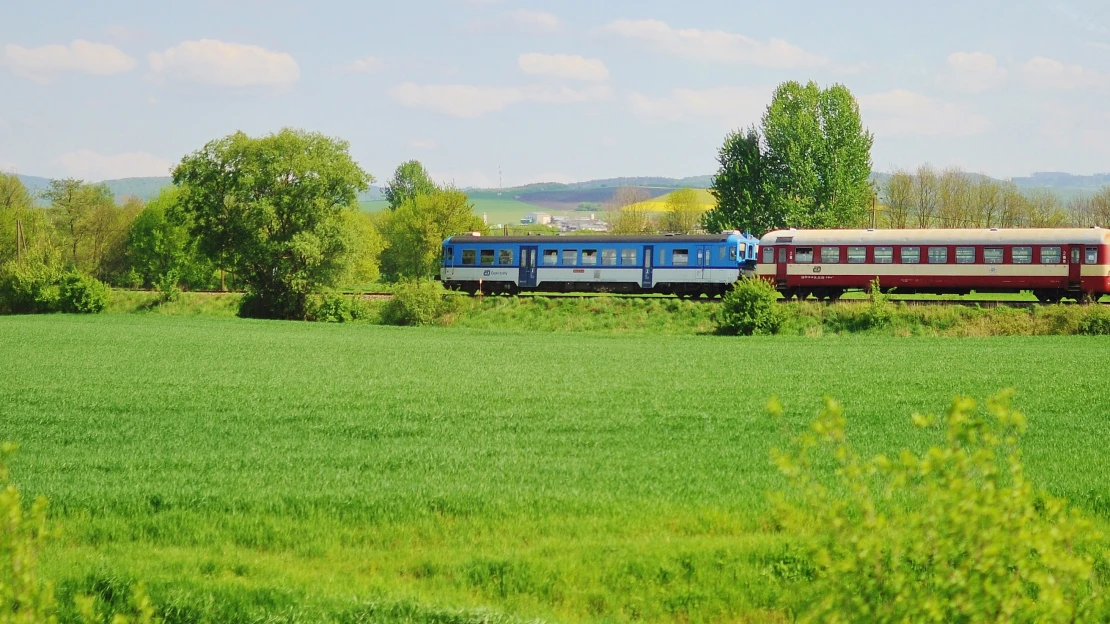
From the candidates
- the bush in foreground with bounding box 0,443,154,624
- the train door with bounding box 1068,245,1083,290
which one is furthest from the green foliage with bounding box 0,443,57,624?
the train door with bounding box 1068,245,1083,290

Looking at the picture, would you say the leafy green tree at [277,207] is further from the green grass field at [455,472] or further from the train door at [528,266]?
the green grass field at [455,472]

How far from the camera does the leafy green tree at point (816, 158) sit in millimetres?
66125

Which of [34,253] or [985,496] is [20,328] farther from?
[985,496]

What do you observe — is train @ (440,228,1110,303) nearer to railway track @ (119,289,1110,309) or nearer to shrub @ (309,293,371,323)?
railway track @ (119,289,1110,309)

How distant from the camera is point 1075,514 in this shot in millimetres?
4547

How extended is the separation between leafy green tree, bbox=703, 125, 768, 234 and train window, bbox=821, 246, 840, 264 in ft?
81.2

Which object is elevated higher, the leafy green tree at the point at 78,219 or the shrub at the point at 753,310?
the leafy green tree at the point at 78,219

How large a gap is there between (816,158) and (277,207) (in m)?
36.6

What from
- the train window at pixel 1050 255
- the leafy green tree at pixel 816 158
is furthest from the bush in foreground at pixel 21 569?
the leafy green tree at pixel 816 158

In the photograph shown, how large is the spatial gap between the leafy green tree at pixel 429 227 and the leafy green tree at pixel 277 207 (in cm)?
2264

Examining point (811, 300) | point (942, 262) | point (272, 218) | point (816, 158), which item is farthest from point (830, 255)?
point (816, 158)

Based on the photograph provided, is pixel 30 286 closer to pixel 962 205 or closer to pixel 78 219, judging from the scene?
pixel 78 219

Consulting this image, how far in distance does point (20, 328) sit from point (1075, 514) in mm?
35733

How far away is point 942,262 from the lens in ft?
128
